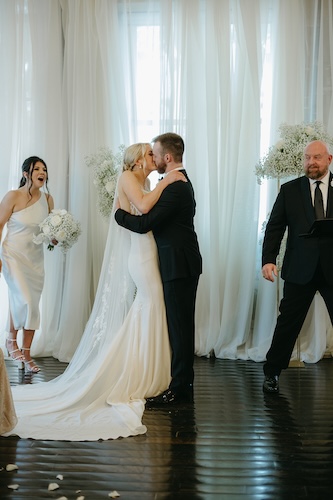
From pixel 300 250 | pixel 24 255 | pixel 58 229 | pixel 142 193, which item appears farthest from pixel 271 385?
pixel 24 255

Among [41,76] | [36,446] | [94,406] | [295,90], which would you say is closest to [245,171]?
[295,90]

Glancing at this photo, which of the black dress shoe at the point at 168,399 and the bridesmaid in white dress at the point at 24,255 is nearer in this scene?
the black dress shoe at the point at 168,399

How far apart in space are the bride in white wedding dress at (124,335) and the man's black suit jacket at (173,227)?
0.08 meters

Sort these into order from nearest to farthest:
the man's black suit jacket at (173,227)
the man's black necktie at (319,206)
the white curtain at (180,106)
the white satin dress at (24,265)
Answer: the man's black suit jacket at (173,227) < the man's black necktie at (319,206) < the white satin dress at (24,265) < the white curtain at (180,106)

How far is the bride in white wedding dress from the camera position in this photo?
4695 mm

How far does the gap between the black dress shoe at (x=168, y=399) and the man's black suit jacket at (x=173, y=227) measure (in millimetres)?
754

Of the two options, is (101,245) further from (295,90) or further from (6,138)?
(295,90)

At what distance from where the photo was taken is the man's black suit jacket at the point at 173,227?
4789 mm

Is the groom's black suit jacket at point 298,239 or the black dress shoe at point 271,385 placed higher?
the groom's black suit jacket at point 298,239

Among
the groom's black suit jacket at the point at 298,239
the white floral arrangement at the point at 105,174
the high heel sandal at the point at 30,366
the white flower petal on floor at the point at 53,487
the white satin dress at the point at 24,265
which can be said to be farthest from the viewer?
the white floral arrangement at the point at 105,174

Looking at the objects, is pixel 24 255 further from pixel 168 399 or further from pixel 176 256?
pixel 168 399

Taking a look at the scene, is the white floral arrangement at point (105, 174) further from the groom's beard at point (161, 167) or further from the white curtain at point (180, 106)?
the groom's beard at point (161, 167)

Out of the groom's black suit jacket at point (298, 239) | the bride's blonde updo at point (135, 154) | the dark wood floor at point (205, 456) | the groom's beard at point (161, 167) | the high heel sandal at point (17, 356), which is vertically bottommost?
the dark wood floor at point (205, 456)

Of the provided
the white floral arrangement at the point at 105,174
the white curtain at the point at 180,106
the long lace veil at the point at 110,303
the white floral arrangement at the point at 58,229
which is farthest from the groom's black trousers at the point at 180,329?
the white curtain at the point at 180,106
